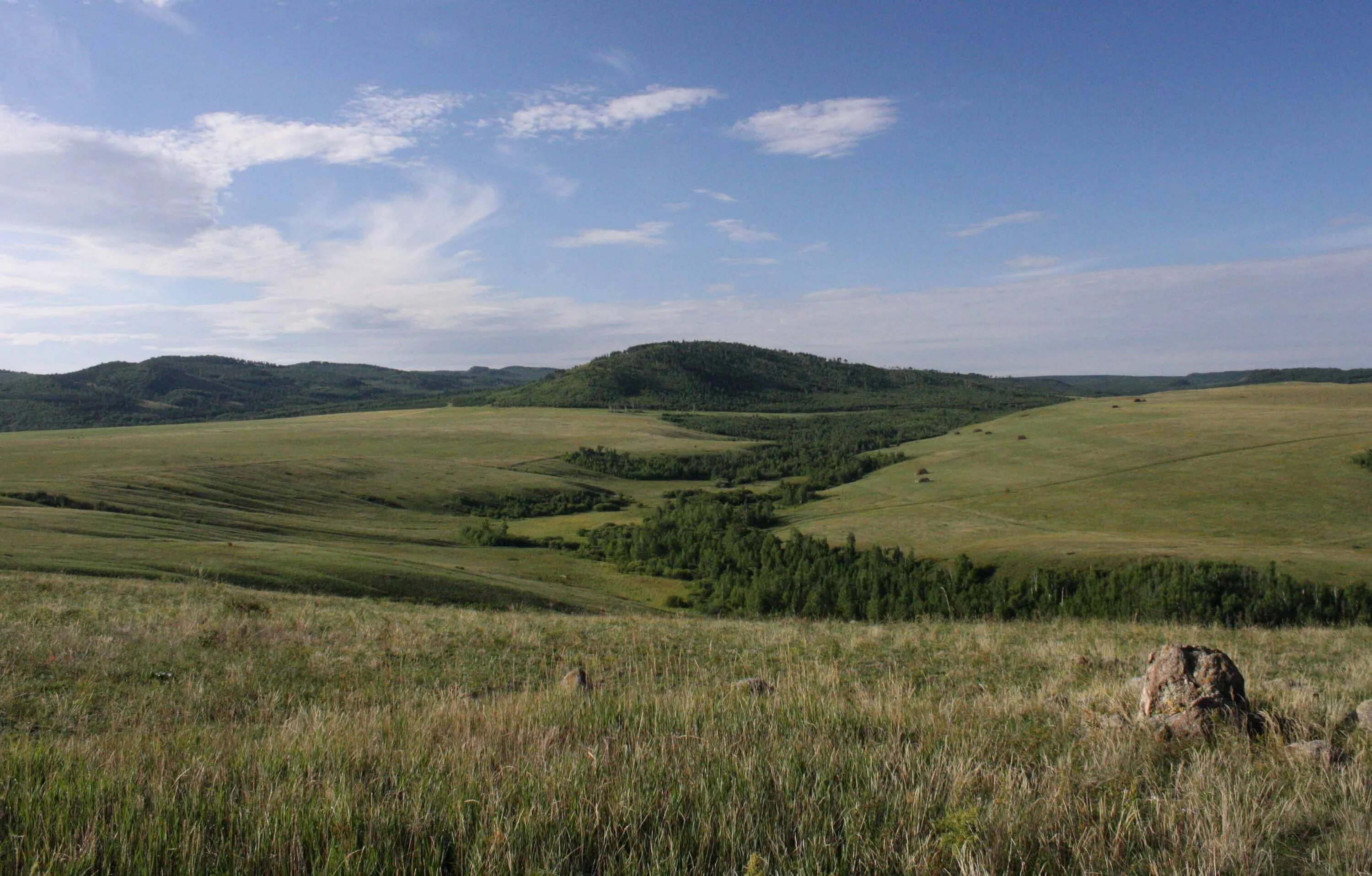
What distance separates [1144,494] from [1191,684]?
3663 inches

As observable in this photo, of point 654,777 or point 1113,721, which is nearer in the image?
point 654,777

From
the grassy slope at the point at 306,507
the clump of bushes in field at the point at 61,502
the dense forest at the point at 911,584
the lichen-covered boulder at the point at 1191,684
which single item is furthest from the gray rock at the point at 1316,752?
the clump of bushes in field at the point at 61,502

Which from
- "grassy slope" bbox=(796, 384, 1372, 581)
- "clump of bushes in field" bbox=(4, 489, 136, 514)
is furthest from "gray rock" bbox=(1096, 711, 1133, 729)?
"clump of bushes in field" bbox=(4, 489, 136, 514)

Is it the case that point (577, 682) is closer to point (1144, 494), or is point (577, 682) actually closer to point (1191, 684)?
point (1191, 684)

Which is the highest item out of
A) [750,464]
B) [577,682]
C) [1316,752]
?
[1316,752]

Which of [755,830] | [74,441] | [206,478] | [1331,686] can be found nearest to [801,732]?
[755,830]

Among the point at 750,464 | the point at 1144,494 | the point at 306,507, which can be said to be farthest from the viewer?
the point at 750,464

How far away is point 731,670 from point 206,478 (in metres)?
77.7

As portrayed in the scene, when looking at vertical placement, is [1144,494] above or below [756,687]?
below

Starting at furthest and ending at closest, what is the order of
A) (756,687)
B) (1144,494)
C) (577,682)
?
(1144,494)
(577,682)
(756,687)

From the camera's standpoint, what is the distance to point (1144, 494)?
285 ft

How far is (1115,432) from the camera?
126625 millimetres

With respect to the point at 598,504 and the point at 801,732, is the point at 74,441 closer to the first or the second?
the point at 598,504

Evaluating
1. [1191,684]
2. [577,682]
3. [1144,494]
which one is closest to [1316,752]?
[1191,684]
